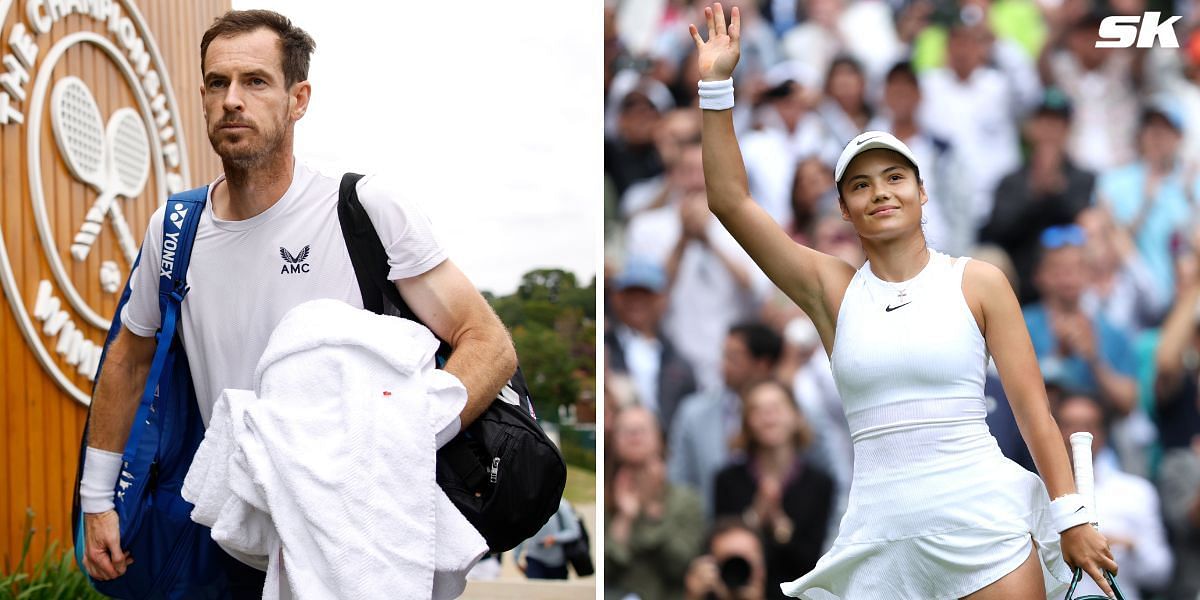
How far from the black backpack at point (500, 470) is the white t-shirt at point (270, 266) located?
3.2 inches

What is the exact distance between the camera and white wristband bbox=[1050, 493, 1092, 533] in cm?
227

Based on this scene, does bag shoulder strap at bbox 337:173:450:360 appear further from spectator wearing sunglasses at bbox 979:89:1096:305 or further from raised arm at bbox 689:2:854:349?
spectator wearing sunglasses at bbox 979:89:1096:305

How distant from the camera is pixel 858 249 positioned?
564 centimetres

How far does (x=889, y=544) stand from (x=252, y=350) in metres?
1.26

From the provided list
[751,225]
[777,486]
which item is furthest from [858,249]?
[751,225]

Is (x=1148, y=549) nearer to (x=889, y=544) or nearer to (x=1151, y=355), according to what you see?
(x=1151, y=355)

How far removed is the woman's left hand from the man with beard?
41.7 inches

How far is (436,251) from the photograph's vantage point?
8.23 ft

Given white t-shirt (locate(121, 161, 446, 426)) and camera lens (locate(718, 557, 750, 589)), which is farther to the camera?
camera lens (locate(718, 557, 750, 589))

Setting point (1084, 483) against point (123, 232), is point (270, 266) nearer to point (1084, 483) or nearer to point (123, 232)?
point (1084, 483)

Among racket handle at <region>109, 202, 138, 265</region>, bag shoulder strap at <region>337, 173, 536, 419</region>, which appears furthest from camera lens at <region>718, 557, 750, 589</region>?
bag shoulder strap at <region>337, 173, 536, 419</region>

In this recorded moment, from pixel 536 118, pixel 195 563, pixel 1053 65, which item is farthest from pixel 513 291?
pixel 195 563

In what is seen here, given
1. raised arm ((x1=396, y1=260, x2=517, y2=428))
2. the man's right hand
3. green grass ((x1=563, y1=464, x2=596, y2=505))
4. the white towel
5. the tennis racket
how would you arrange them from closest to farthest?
the white towel
the tennis racket
raised arm ((x1=396, y1=260, x2=517, y2=428))
the man's right hand
green grass ((x1=563, y1=464, x2=596, y2=505))

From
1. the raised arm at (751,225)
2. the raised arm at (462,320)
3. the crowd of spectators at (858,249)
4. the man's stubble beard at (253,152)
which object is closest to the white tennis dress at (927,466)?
the raised arm at (751,225)
